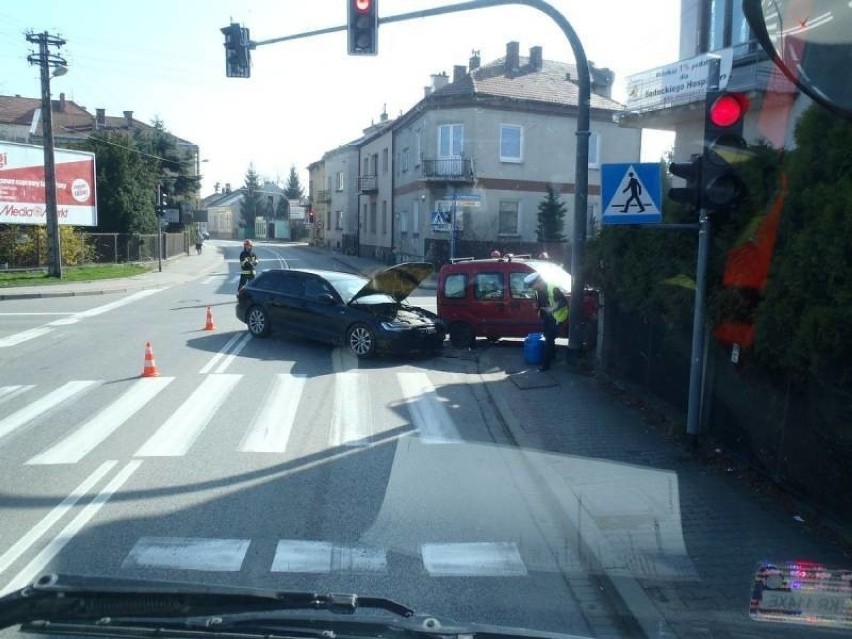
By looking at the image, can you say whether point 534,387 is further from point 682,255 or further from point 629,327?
point 682,255

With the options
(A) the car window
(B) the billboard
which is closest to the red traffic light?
(A) the car window

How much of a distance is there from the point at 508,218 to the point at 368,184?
16.6 meters

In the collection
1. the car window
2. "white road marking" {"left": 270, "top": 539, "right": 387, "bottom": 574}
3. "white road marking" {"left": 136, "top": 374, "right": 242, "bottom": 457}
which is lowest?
"white road marking" {"left": 136, "top": 374, "right": 242, "bottom": 457}

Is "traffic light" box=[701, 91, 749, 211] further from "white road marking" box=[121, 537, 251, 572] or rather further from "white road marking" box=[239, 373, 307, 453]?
"white road marking" box=[121, 537, 251, 572]

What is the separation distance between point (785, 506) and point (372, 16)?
8348 millimetres

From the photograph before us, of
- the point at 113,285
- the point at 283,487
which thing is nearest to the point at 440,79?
the point at 113,285

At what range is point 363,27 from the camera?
36.4 ft

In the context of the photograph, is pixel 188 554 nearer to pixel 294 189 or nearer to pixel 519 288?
pixel 519 288

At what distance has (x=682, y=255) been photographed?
8.49m

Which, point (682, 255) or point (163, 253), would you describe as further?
point (163, 253)

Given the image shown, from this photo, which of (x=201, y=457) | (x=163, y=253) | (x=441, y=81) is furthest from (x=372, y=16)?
(x=163, y=253)

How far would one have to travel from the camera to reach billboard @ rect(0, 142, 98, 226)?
103 ft

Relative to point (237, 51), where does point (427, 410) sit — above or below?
below

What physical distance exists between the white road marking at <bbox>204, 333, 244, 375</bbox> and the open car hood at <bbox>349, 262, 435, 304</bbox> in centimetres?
277
